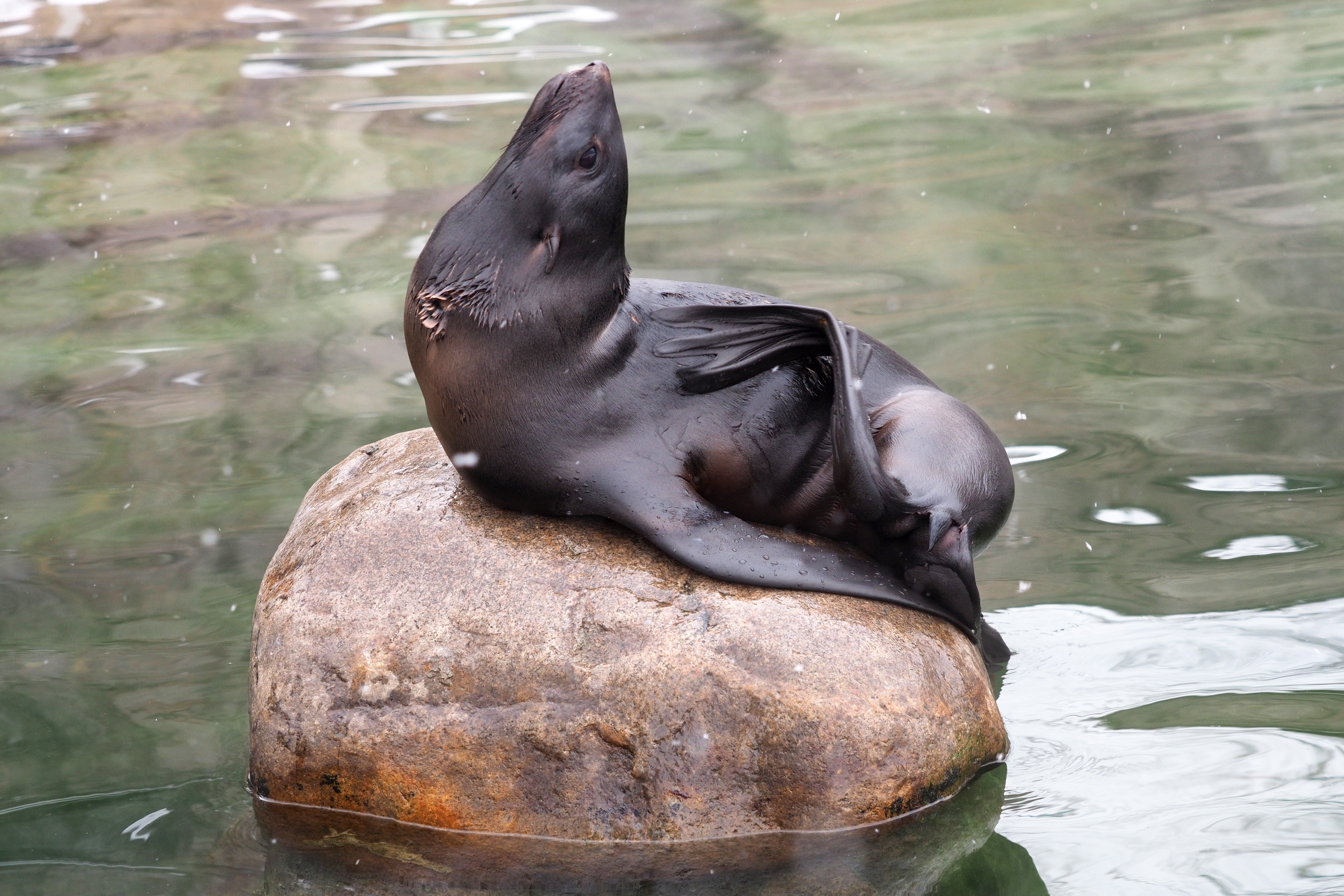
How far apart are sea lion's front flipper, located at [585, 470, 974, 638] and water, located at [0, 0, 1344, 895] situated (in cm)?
70

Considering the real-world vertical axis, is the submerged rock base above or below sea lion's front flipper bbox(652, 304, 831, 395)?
below

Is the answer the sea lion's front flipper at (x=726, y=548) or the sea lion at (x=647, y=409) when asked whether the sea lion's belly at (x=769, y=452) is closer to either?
the sea lion at (x=647, y=409)

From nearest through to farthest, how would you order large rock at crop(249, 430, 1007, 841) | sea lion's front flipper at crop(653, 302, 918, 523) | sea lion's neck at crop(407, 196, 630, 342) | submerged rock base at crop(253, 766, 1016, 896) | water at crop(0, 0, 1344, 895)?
submerged rock base at crop(253, 766, 1016, 896)
large rock at crop(249, 430, 1007, 841)
sea lion's front flipper at crop(653, 302, 918, 523)
sea lion's neck at crop(407, 196, 630, 342)
water at crop(0, 0, 1344, 895)

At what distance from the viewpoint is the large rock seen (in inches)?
154

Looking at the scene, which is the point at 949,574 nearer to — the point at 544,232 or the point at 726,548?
the point at 726,548

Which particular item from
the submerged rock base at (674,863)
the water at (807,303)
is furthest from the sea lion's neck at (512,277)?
the water at (807,303)

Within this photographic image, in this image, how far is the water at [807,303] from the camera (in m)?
4.31

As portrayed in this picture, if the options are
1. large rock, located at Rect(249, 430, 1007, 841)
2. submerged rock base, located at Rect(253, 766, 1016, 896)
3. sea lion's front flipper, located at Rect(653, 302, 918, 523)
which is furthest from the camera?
sea lion's front flipper, located at Rect(653, 302, 918, 523)

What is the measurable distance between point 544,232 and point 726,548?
106 cm

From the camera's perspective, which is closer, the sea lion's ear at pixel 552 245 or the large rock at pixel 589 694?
A: the large rock at pixel 589 694

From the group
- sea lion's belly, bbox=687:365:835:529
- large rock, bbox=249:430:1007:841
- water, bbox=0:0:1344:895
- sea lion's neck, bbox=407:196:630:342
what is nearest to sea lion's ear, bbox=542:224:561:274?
sea lion's neck, bbox=407:196:630:342

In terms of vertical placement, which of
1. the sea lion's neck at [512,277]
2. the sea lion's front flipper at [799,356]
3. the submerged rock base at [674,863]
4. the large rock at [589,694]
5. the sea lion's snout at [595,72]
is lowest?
the submerged rock base at [674,863]

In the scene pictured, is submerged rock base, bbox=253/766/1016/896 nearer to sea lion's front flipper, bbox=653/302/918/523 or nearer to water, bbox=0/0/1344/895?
water, bbox=0/0/1344/895

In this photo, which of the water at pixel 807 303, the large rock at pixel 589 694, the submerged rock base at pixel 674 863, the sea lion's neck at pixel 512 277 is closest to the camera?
the submerged rock base at pixel 674 863
